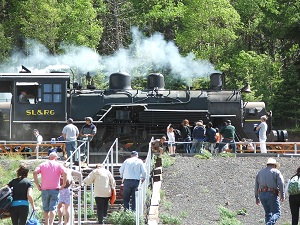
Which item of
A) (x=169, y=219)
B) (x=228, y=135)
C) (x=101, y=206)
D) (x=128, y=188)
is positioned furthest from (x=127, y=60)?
(x=101, y=206)

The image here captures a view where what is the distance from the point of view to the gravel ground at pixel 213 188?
79.6 feet

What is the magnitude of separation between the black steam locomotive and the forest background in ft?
40.1

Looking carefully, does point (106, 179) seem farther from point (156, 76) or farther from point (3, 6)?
point (3, 6)

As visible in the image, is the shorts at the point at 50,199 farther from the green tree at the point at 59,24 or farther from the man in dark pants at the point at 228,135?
the green tree at the point at 59,24

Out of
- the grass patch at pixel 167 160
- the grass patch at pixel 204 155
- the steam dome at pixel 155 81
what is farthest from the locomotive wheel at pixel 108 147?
the grass patch at pixel 204 155

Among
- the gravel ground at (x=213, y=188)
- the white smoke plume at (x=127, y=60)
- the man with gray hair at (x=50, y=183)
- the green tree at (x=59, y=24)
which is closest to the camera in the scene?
the man with gray hair at (x=50, y=183)

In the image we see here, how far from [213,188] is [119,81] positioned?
942 cm

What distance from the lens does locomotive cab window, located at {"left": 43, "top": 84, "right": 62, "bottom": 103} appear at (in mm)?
34531

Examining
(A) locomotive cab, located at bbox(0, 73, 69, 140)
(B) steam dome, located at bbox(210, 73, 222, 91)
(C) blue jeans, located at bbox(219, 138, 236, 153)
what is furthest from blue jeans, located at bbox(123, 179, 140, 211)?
(B) steam dome, located at bbox(210, 73, 222, 91)

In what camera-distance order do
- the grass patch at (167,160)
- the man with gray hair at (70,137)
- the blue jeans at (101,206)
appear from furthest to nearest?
the man with gray hair at (70,137) < the grass patch at (167,160) < the blue jeans at (101,206)

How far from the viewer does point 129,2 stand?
61531mm

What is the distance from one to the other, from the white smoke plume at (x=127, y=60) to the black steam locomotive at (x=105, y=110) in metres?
10.00

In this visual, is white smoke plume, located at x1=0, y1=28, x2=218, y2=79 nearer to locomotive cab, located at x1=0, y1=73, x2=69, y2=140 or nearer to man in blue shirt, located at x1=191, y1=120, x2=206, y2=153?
locomotive cab, located at x1=0, y1=73, x2=69, y2=140

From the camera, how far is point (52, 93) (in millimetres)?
34531
